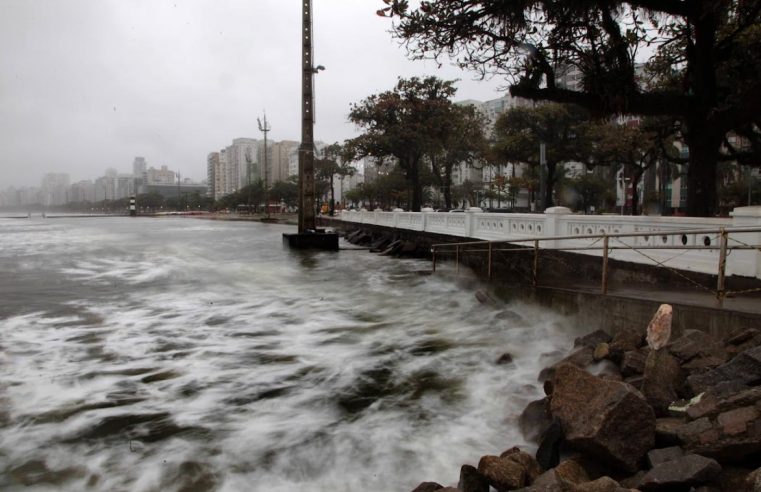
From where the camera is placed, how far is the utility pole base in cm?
2494

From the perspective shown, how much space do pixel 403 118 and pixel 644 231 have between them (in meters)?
26.5

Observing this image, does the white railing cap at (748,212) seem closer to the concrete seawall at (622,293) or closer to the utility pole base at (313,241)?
the concrete seawall at (622,293)

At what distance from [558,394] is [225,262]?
19.8 meters

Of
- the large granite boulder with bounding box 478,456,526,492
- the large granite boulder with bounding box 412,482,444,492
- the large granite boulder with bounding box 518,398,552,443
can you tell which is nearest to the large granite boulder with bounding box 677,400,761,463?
the large granite boulder with bounding box 478,456,526,492

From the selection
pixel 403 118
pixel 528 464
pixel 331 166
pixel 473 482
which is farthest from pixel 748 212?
pixel 331 166

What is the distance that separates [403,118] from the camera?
3372cm

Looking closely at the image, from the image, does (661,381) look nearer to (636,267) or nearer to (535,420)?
(535,420)

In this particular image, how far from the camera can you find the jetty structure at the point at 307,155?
24.6m

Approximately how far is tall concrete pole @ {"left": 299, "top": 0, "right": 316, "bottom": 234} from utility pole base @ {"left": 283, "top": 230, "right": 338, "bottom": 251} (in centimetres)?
74

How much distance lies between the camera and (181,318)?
10.8m

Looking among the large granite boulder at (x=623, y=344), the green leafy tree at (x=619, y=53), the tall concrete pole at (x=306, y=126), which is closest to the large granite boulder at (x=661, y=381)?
the large granite boulder at (x=623, y=344)

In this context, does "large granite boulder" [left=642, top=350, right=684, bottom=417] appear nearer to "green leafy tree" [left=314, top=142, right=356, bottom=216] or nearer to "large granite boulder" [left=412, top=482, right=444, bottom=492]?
"large granite boulder" [left=412, top=482, right=444, bottom=492]

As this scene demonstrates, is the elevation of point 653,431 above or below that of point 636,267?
below

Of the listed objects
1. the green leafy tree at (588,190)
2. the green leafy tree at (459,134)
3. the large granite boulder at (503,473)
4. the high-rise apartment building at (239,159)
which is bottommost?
the large granite boulder at (503,473)
